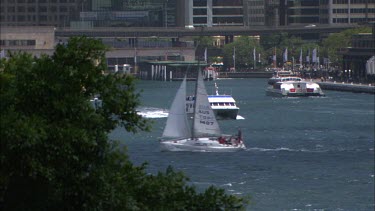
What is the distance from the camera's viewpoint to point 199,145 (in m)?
63.9

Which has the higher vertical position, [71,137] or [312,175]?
[71,137]

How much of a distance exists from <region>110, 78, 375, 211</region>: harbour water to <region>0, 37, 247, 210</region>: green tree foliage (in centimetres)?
901

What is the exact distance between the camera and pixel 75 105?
1470 cm

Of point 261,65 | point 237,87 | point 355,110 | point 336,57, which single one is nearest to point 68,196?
point 355,110

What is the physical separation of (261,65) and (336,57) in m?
15.1

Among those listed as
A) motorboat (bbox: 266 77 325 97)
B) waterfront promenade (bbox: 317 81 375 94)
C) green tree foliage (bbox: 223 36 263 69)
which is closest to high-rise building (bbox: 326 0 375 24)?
green tree foliage (bbox: 223 36 263 69)

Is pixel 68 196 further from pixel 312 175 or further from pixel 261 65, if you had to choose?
pixel 261 65

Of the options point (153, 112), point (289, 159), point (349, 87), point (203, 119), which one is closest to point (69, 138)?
point (289, 159)

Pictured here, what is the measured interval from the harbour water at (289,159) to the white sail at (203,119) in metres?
1.89

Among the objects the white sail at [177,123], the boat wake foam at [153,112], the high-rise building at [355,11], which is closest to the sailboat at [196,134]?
the white sail at [177,123]

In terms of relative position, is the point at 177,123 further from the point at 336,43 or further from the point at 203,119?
the point at 336,43

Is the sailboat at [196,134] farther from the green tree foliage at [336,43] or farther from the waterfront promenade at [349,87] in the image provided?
the green tree foliage at [336,43]

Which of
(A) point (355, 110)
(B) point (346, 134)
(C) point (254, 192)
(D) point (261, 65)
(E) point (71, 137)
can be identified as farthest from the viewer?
(D) point (261, 65)

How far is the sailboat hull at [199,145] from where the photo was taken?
62.9 meters
